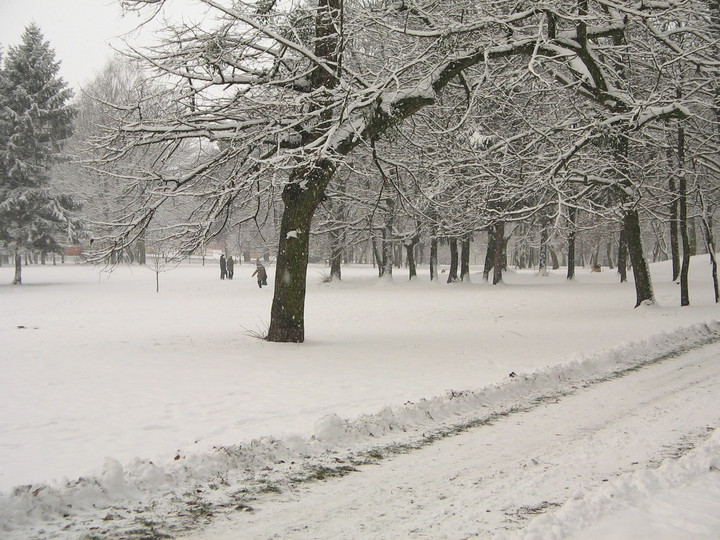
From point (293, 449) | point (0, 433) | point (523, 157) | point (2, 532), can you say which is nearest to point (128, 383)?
point (0, 433)

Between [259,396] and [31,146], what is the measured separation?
109 ft

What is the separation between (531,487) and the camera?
4.16 meters

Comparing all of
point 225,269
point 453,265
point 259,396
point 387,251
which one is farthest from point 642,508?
point 225,269

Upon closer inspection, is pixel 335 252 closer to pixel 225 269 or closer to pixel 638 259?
pixel 225 269

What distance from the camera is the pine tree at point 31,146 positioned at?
3225cm

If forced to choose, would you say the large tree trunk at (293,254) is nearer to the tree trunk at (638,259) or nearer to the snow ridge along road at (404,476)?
the snow ridge along road at (404,476)

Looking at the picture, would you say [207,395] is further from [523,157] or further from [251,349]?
[523,157]

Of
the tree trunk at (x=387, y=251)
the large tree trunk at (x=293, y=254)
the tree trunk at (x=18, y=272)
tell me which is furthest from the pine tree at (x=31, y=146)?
the large tree trunk at (x=293, y=254)

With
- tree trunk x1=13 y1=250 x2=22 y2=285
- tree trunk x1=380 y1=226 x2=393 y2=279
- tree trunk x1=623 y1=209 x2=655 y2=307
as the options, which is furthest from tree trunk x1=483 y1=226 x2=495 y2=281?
tree trunk x1=13 y1=250 x2=22 y2=285

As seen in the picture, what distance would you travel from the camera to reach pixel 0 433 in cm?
565

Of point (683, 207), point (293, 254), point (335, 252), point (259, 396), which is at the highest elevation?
point (683, 207)

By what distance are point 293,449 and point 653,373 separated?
242 inches

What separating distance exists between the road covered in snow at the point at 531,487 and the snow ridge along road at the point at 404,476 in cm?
2

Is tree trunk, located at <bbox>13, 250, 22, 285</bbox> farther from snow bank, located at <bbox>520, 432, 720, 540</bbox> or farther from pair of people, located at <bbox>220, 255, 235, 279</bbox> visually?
snow bank, located at <bbox>520, 432, 720, 540</bbox>
